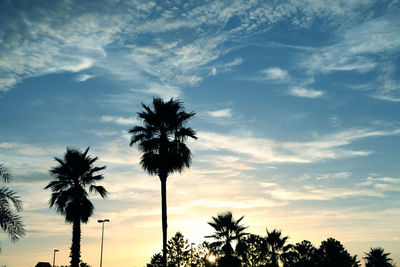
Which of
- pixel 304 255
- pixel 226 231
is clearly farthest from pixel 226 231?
pixel 304 255

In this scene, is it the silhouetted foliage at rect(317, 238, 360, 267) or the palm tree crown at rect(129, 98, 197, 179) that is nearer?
the palm tree crown at rect(129, 98, 197, 179)

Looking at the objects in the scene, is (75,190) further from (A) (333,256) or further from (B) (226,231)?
(A) (333,256)

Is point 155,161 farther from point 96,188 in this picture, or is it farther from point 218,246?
point 218,246

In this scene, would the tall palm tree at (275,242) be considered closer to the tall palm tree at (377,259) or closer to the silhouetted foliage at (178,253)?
the silhouetted foliage at (178,253)

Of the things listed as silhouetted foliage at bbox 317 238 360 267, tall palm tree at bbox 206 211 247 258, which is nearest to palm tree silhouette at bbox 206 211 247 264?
tall palm tree at bbox 206 211 247 258

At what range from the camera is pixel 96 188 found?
30.4 m

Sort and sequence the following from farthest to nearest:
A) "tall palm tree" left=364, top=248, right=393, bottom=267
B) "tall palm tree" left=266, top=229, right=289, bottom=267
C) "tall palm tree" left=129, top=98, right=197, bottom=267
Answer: "tall palm tree" left=364, top=248, right=393, bottom=267, "tall palm tree" left=266, top=229, right=289, bottom=267, "tall palm tree" left=129, top=98, right=197, bottom=267

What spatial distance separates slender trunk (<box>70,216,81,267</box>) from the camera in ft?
90.8

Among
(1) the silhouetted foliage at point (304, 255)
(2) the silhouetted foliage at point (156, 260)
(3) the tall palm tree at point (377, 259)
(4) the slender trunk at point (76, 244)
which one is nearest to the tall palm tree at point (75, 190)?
(4) the slender trunk at point (76, 244)

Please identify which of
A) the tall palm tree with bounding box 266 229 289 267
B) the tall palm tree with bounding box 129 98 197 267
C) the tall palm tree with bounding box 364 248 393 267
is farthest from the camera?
the tall palm tree with bounding box 364 248 393 267

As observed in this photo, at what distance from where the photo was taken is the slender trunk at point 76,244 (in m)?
27.7

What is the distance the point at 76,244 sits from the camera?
27812 mm

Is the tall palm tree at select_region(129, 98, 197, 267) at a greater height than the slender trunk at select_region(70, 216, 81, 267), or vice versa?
the tall palm tree at select_region(129, 98, 197, 267)

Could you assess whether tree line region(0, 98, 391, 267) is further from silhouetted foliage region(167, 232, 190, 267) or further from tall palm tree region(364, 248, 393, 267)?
tall palm tree region(364, 248, 393, 267)
